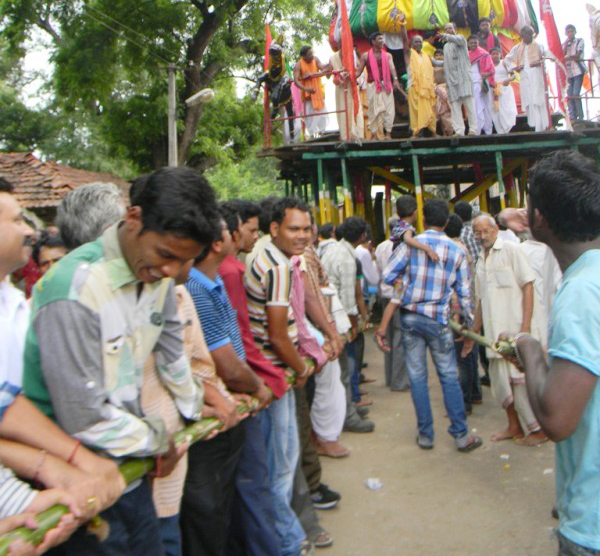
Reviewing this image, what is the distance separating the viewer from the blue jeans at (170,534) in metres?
2.53

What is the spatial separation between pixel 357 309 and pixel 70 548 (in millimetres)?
5266

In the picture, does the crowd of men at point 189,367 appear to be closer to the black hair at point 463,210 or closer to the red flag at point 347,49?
the black hair at point 463,210

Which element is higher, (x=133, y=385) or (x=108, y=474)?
(x=133, y=385)

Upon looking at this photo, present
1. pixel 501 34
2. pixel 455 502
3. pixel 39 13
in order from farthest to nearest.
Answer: pixel 39 13 < pixel 501 34 < pixel 455 502

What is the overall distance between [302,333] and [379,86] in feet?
28.4

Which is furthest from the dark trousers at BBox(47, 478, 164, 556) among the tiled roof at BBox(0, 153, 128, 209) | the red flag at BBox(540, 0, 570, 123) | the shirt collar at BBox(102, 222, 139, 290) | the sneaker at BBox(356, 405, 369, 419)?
the red flag at BBox(540, 0, 570, 123)

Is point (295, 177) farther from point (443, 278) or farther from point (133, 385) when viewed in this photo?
point (133, 385)

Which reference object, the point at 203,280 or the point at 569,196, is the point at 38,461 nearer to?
the point at 203,280

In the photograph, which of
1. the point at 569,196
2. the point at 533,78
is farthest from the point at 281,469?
the point at 533,78

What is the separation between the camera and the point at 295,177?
15289mm

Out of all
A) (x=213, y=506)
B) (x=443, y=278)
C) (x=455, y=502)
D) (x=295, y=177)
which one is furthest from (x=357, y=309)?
(x=295, y=177)

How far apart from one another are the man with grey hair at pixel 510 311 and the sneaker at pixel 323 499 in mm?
1809

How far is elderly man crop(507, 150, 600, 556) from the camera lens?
1.76 meters

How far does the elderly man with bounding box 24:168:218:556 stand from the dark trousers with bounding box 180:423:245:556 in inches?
21.2
